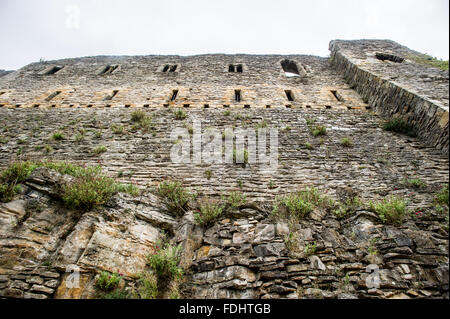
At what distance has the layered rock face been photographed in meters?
2.93

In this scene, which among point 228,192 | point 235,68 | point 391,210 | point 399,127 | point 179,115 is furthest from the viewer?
point 235,68

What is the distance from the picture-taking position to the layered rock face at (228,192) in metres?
2.93

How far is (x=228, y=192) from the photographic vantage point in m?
4.59

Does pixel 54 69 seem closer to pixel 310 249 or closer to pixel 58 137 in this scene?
pixel 58 137

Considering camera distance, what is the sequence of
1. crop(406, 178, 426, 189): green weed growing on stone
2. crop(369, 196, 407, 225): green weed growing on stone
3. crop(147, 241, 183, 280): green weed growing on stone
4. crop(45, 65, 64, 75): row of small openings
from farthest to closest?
crop(45, 65, 64, 75): row of small openings
crop(406, 178, 426, 189): green weed growing on stone
crop(369, 196, 407, 225): green weed growing on stone
crop(147, 241, 183, 280): green weed growing on stone

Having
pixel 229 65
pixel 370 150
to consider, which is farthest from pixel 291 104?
pixel 229 65

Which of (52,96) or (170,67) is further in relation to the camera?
(170,67)

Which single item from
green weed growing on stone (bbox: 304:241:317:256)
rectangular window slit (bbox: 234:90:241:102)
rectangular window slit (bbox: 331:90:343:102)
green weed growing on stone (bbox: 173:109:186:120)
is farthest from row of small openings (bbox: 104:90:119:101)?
rectangular window slit (bbox: 331:90:343:102)

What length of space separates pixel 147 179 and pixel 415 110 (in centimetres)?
734

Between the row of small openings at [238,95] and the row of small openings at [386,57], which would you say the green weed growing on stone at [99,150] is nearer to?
the row of small openings at [238,95]

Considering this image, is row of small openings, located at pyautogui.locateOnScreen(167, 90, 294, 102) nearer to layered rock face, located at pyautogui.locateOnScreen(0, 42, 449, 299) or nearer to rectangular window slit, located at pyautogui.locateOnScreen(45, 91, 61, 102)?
layered rock face, located at pyautogui.locateOnScreen(0, 42, 449, 299)

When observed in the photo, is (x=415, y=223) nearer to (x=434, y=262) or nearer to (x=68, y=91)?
(x=434, y=262)

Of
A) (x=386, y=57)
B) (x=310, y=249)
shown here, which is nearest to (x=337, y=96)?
(x=386, y=57)

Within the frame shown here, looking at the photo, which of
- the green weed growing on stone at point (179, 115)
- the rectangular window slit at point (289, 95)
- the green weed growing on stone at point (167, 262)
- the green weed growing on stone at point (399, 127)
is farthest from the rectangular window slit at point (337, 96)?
the green weed growing on stone at point (167, 262)
